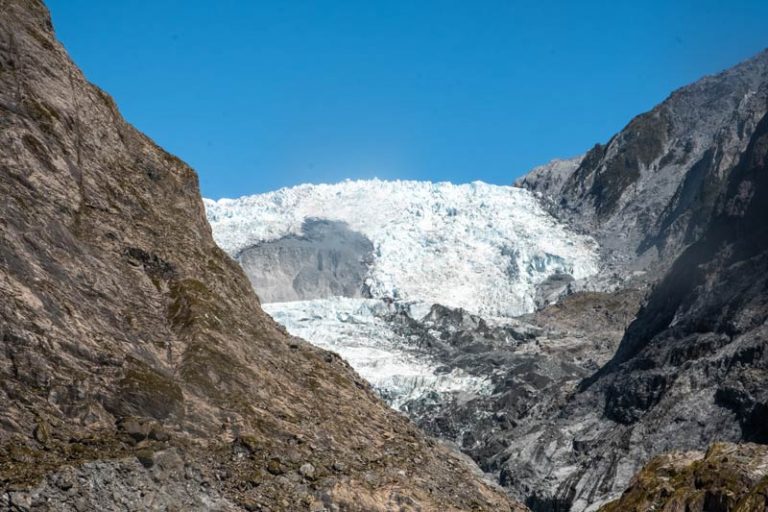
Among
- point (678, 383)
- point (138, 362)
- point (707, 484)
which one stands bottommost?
point (707, 484)

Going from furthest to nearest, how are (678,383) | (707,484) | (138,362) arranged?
1. (678,383)
2. (707,484)
3. (138,362)

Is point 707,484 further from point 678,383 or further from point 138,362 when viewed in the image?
point 678,383

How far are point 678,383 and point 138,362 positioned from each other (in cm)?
9756

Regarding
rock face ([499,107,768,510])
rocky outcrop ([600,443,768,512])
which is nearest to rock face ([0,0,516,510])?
rocky outcrop ([600,443,768,512])

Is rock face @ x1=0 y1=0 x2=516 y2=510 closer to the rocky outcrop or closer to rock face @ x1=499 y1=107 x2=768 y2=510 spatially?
the rocky outcrop

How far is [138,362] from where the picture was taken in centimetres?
3369

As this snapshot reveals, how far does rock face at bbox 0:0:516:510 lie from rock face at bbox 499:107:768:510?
6844 centimetres

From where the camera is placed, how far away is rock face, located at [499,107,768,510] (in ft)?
363

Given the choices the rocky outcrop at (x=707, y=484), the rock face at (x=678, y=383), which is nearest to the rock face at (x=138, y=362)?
the rocky outcrop at (x=707, y=484)

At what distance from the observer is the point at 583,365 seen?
636 feet

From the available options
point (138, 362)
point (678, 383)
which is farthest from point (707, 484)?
point (678, 383)

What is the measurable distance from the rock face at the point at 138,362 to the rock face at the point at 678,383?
2694 inches

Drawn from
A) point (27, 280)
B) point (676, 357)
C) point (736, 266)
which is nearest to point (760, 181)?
point (736, 266)

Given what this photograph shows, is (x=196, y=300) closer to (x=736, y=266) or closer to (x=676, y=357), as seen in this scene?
(x=676, y=357)
